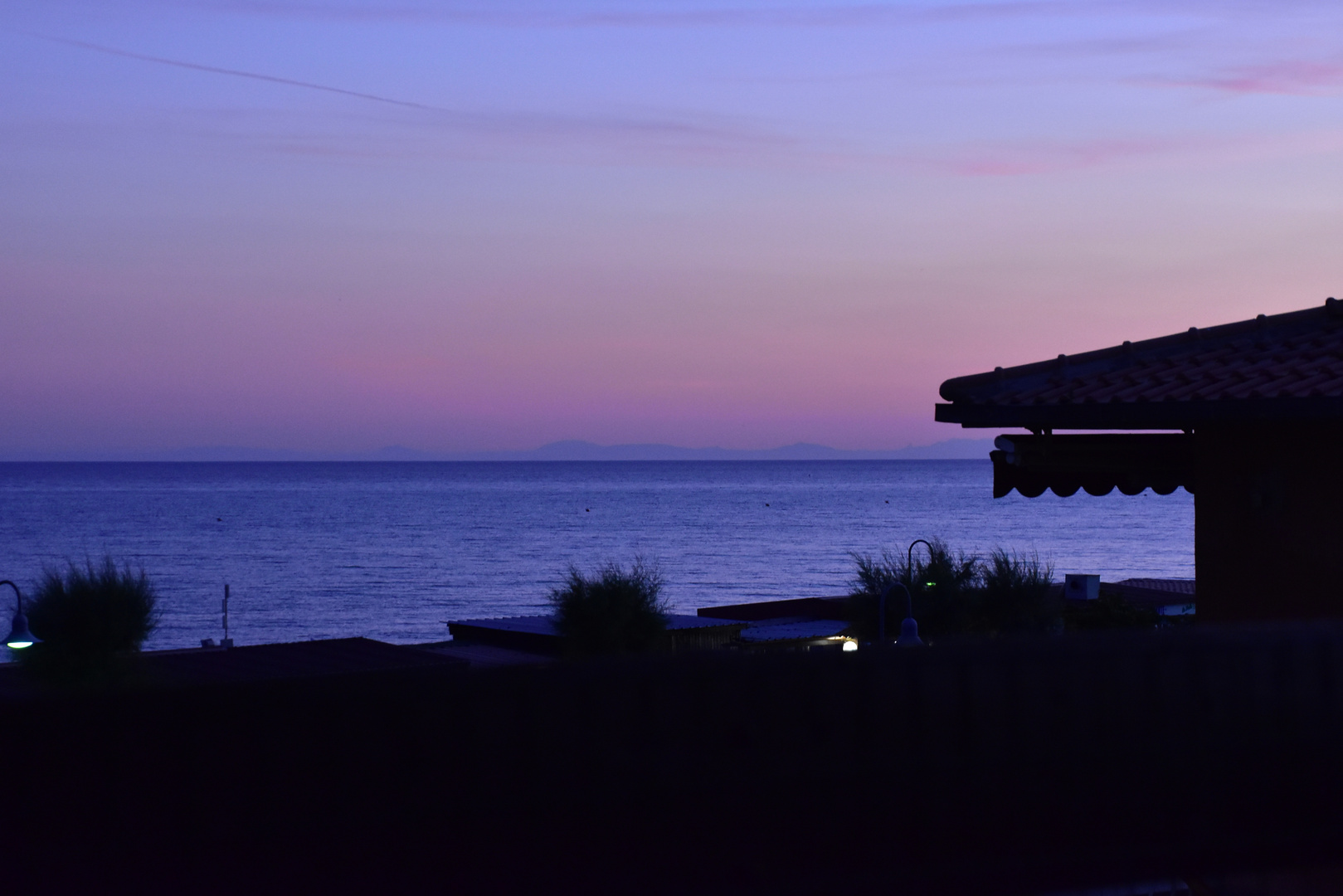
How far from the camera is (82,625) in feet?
73.7

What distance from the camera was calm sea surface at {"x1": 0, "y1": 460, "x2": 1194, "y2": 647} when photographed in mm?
65438

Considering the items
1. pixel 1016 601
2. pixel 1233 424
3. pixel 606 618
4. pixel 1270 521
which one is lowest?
pixel 606 618

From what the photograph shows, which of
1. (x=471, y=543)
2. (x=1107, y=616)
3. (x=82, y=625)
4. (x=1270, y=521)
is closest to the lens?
(x=1270, y=521)

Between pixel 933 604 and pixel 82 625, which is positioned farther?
pixel 933 604

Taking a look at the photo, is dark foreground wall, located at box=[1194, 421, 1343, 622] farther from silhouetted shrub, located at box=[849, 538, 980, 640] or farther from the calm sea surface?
the calm sea surface

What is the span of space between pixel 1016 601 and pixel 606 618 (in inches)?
336

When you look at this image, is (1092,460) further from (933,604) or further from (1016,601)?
(933,604)

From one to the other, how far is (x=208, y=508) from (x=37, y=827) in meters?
147

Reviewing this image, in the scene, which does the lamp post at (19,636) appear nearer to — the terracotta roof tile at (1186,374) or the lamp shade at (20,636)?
the lamp shade at (20,636)

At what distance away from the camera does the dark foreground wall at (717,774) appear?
313 centimetres

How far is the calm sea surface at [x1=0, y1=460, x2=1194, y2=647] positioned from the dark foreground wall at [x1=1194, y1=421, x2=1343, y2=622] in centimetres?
4888

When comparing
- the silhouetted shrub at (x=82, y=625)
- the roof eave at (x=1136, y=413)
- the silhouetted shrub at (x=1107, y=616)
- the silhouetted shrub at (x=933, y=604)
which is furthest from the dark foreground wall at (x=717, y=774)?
the silhouetted shrub at (x=1107, y=616)

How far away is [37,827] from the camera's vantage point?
3018mm

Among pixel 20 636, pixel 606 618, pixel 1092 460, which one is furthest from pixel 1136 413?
pixel 606 618
